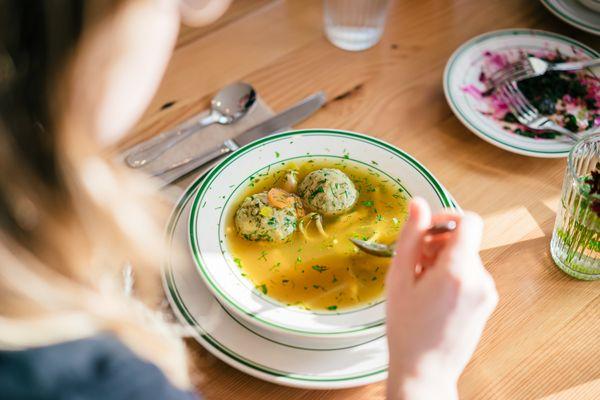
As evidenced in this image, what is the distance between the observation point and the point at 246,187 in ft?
3.51

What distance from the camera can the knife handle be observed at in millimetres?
1165

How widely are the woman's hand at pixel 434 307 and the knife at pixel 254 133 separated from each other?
1.69 ft

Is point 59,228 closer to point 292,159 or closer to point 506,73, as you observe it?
point 292,159

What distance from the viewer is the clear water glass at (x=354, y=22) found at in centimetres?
137

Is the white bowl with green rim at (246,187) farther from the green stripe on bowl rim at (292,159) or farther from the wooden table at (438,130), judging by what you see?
the wooden table at (438,130)

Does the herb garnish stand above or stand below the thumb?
below

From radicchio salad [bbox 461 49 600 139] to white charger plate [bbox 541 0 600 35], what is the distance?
122 mm

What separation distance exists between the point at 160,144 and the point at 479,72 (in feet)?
2.21

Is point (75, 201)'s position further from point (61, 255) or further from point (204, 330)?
point (204, 330)

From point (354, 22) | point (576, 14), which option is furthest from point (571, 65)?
point (354, 22)

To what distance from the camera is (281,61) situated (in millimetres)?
1420

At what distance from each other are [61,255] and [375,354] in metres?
0.44

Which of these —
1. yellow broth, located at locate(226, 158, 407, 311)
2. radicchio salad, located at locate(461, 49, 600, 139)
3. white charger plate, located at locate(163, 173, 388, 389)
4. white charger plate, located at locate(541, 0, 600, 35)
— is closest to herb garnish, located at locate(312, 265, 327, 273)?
yellow broth, located at locate(226, 158, 407, 311)

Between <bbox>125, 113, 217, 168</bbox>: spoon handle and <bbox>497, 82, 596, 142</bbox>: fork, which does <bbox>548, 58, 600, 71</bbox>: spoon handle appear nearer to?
<bbox>497, 82, 596, 142</bbox>: fork
